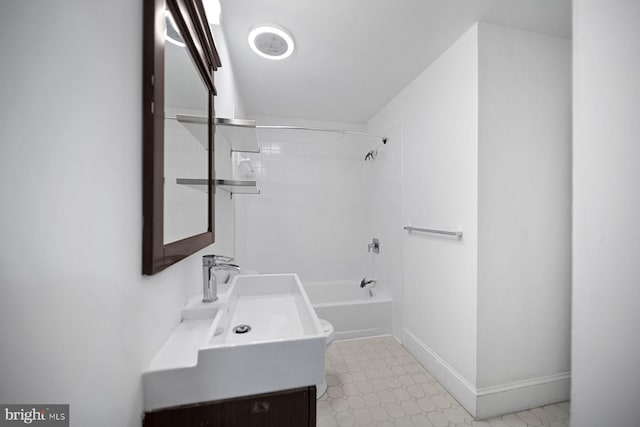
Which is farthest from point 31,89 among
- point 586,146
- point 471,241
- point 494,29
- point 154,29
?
point 494,29

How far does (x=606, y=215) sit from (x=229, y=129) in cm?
155

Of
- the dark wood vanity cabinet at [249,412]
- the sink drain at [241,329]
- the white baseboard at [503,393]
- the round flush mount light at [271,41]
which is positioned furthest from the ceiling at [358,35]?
the white baseboard at [503,393]

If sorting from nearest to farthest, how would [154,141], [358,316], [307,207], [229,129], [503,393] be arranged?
[154,141] → [229,129] → [503,393] → [358,316] → [307,207]

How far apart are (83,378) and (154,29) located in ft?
2.54

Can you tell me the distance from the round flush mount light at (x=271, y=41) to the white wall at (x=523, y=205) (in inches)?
47.6

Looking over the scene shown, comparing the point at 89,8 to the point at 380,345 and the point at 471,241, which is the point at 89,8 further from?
the point at 380,345

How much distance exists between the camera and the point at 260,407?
717 mm

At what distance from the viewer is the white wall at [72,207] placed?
0.31 meters

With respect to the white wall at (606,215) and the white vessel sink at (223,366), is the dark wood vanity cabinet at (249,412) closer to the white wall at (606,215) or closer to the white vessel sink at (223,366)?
the white vessel sink at (223,366)

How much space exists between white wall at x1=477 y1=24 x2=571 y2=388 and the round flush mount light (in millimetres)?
1210

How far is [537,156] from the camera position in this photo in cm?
157

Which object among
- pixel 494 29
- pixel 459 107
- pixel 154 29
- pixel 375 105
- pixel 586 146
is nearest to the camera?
pixel 154 29

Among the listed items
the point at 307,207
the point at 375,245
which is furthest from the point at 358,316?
the point at 307,207

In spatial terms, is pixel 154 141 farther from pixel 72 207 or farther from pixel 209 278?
pixel 209 278
